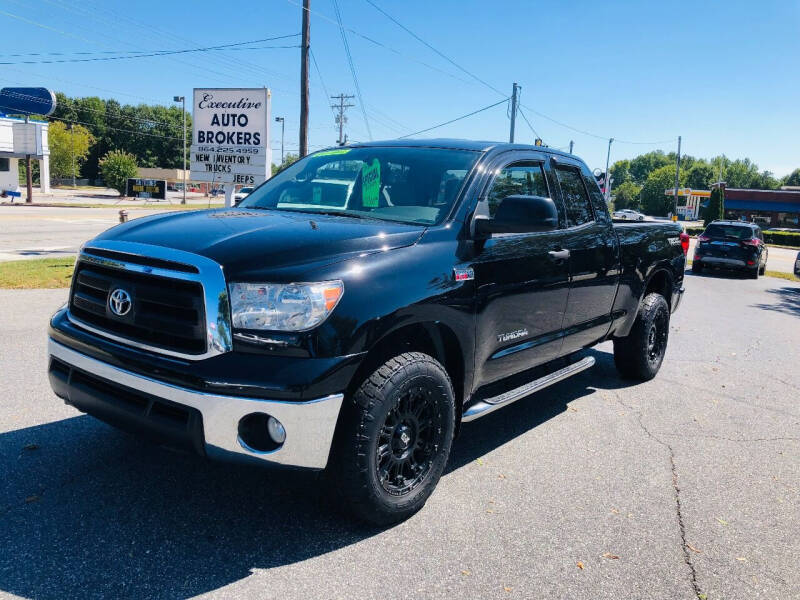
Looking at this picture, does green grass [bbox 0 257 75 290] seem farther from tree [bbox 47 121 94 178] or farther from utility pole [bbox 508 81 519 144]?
tree [bbox 47 121 94 178]

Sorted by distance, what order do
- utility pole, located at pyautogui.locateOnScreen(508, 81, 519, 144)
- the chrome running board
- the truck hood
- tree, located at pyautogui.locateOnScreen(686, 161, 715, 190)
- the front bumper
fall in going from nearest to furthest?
the front bumper
the truck hood
the chrome running board
utility pole, located at pyautogui.locateOnScreen(508, 81, 519, 144)
tree, located at pyautogui.locateOnScreen(686, 161, 715, 190)

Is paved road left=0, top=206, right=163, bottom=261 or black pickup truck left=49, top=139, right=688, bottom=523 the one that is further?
paved road left=0, top=206, right=163, bottom=261

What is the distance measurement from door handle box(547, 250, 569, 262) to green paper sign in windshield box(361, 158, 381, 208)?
1.20 m

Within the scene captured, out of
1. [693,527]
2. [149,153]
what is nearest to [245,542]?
[693,527]

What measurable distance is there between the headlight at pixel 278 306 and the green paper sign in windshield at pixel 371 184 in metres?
1.31

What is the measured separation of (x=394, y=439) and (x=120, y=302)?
56.6 inches

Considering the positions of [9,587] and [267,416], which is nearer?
[9,587]

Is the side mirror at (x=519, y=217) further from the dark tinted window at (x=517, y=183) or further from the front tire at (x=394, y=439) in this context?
the front tire at (x=394, y=439)

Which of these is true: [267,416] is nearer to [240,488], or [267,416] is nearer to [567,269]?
[240,488]

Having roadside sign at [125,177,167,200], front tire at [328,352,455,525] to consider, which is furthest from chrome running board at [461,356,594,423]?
roadside sign at [125,177,167,200]

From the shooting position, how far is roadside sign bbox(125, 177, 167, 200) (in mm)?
67000

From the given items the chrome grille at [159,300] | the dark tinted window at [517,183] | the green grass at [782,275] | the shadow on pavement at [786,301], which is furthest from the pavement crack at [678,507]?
the green grass at [782,275]

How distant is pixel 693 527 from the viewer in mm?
3453

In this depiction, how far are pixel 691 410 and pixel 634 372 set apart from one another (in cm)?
76
